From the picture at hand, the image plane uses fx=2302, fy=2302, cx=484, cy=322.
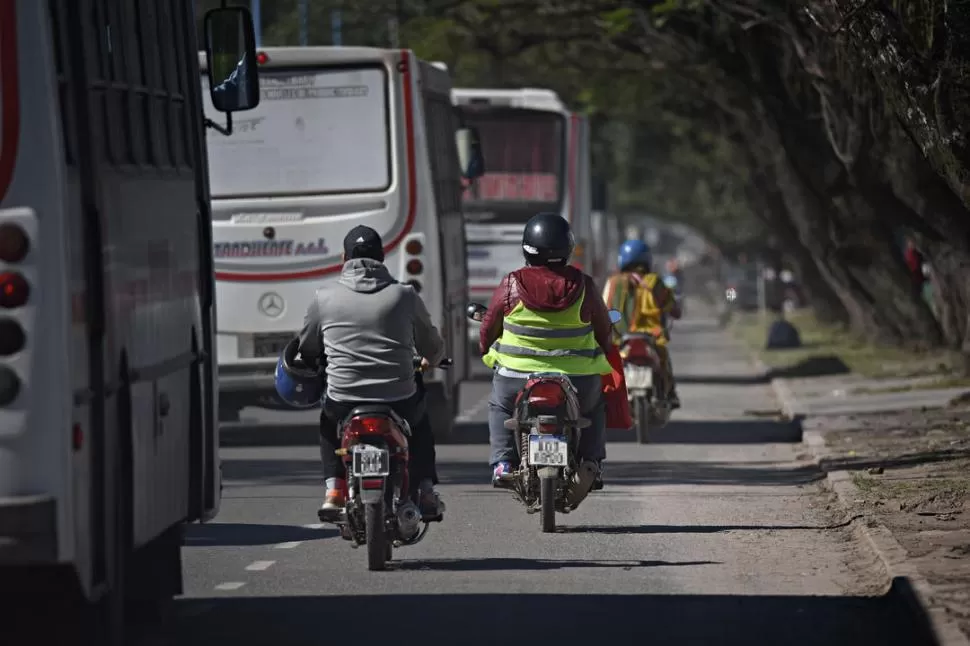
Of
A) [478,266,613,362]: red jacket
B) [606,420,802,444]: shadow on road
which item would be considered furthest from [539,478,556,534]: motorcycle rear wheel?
[606,420,802,444]: shadow on road

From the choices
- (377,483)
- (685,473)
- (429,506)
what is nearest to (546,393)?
(429,506)

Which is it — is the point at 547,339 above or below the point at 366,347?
below

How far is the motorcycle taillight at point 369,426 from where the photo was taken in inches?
405

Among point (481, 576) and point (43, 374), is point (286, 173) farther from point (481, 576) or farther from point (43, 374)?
point (43, 374)

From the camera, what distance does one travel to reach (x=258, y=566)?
36.4ft

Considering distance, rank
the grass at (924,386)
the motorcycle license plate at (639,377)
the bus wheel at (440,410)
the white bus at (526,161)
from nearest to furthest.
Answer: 1. the motorcycle license plate at (639,377)
2. the bus wheel at (440,410)
3. the grass at (924,386)
4. the white bus at (526,161)

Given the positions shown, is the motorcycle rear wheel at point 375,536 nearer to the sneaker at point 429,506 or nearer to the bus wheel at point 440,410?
the sneaker at point 429,506

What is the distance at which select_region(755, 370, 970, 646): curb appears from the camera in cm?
841

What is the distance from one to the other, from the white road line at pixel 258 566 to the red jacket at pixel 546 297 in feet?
5.78

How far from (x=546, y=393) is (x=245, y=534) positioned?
6.27 feet

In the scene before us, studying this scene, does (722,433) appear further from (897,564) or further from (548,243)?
(897,564)

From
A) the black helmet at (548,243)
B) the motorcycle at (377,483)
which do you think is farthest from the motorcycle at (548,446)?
the motorcycle at (377,483)

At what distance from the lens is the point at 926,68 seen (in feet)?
48.5

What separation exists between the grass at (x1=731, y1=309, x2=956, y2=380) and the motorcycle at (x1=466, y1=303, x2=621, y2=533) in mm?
13440
